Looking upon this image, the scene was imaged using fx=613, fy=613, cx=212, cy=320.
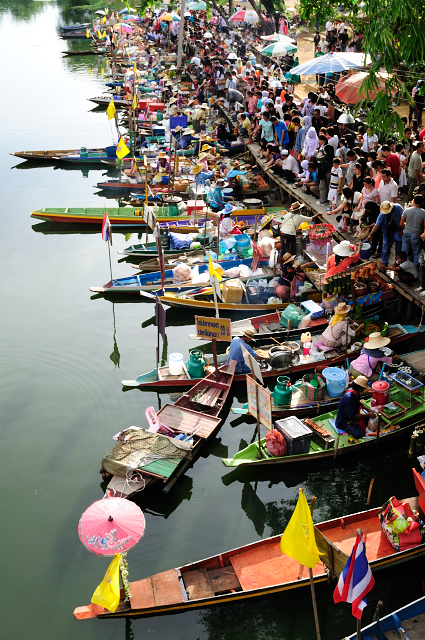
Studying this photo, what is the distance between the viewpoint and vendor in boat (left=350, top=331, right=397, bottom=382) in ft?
37.2

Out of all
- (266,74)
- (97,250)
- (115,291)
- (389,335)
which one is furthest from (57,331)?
(266,74)

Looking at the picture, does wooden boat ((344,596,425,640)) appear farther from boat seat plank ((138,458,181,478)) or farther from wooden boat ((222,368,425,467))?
boat seat plank ((138,458,181,478))

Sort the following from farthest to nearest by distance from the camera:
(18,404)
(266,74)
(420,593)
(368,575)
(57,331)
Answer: (266,74) → (57,331) → (18,404) → (420,593) → (368,575)

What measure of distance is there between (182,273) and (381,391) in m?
6.58

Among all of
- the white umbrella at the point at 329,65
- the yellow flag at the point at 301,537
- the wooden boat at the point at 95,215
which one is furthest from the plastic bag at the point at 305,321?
the white umbrella at the point at 329,65

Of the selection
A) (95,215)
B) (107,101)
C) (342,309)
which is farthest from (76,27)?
(342,309)

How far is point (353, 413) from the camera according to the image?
1023cm

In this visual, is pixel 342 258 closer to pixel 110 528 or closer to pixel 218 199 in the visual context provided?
pixel 218 199

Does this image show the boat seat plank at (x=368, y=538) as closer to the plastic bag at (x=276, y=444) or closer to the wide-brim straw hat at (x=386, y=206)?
the plastic bag at (x=276, y=444)

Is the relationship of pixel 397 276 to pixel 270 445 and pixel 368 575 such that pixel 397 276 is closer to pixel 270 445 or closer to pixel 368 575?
pixel 270 445

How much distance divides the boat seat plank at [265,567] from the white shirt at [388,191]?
7.67 m

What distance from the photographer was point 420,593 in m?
8.38

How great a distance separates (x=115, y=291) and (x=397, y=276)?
23.4 ft

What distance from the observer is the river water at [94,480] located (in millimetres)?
8250
